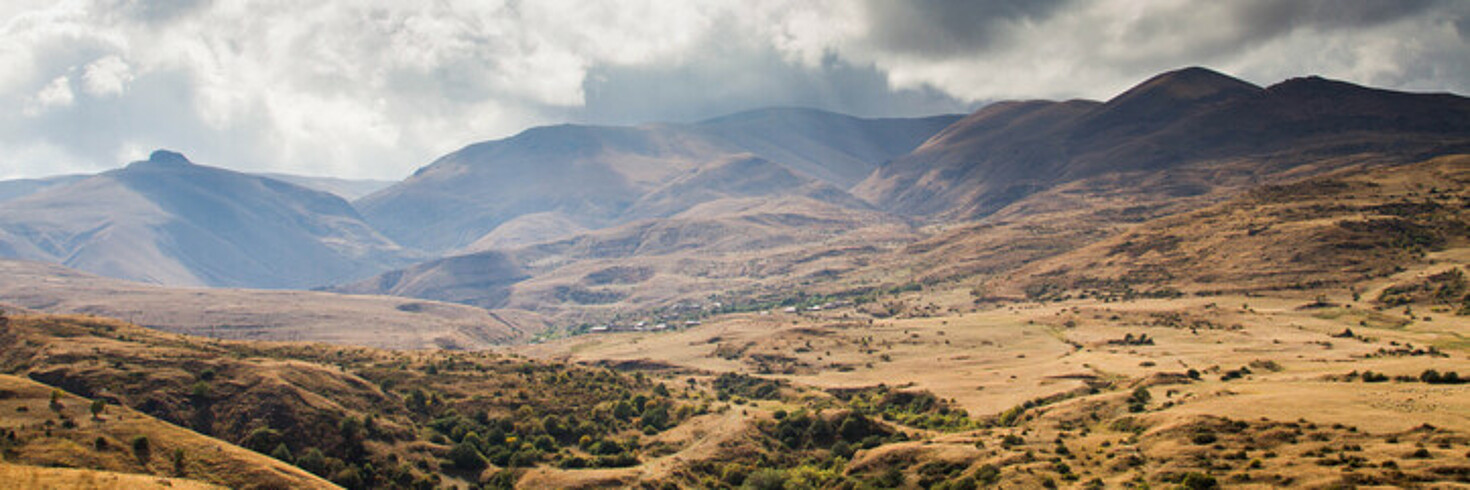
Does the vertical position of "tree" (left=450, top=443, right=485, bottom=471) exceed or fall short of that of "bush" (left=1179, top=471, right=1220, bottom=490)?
it falls short

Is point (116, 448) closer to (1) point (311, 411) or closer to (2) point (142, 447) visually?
(2) point (142, 447)

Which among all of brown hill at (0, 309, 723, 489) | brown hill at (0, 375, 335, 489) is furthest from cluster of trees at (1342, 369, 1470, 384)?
brown hill at (0, 375, 335, 489)

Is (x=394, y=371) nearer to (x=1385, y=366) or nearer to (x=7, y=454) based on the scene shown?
(x=7, y=454)

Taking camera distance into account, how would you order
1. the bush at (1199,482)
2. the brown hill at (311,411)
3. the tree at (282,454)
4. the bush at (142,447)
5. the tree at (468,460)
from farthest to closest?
the tree at (468,460) → the tree at (282,454) → the brown hill at (311,411) → the bush at (142,447) → the bush at (1199,482)

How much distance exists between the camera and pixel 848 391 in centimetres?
13788

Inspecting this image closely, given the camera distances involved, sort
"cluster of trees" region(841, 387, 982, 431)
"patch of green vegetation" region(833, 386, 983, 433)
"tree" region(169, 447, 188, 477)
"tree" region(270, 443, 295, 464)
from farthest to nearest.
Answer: "cluster of trees" region(841, 387, 982, 431)
"patch of green vegetation" region(833, 386, 983, 433)
"tree" region(270, 443, 295, 464)
"tree" region(169, 447, 188, 477)

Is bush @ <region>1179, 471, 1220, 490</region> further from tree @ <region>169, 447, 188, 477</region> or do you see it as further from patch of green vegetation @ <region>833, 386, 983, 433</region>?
tree @ <region>169, 447, 188, 477</region>

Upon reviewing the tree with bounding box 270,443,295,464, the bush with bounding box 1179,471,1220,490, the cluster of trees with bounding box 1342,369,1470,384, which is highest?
the cluster of trees with bounding box 1342,369,1470,384

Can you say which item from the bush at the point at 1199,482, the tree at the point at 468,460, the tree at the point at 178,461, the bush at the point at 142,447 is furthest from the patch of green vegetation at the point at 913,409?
the bush at the point at 142,447

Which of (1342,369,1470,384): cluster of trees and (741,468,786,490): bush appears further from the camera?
(741,468,786,490): bush

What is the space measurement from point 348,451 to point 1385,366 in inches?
4493

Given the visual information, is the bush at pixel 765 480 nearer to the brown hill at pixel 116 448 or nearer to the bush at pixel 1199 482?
the bush at pixel 1199 482

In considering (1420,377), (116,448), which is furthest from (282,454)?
(1420,377)

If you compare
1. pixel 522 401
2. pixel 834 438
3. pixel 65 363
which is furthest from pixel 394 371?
pixel 834 438
